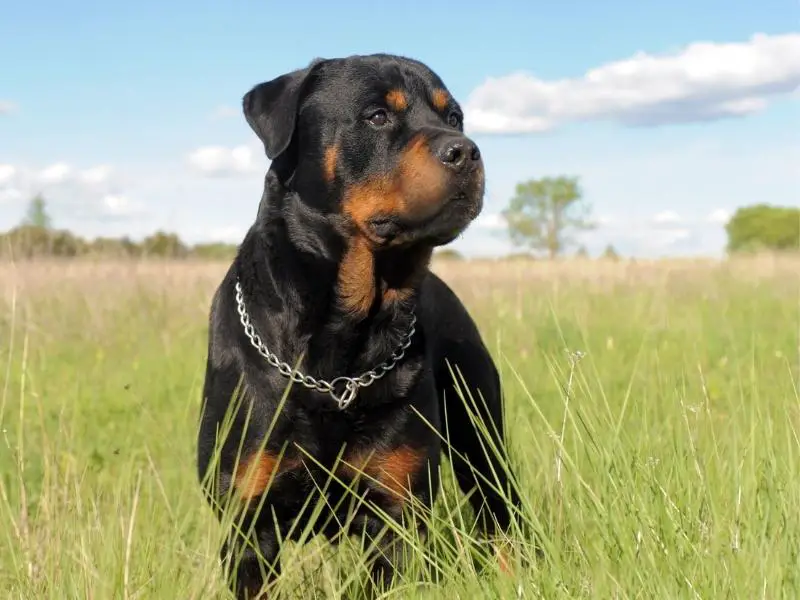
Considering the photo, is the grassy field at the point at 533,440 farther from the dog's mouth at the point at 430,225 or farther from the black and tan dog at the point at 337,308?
the dog's mouth at the point at 430,225

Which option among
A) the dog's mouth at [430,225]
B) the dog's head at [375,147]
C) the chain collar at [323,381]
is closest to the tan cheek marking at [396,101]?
the dog's head at [375,147]

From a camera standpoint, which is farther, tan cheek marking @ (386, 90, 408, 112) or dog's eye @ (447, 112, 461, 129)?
dog's eye @ (447, 112, 461, 129)

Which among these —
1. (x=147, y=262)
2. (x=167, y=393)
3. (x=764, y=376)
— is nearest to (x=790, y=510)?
(x=764, y=376)

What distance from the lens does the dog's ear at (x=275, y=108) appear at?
2939mm

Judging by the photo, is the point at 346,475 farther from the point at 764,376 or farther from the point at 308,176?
the point at 764,376

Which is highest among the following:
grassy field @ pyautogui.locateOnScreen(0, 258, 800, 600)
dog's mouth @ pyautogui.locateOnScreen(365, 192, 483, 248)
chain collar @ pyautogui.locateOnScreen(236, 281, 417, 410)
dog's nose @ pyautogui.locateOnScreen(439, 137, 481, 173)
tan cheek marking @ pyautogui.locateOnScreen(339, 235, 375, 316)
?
dog's nose @ pyautogui.locateOnScreen(439, 137, 481, 173)

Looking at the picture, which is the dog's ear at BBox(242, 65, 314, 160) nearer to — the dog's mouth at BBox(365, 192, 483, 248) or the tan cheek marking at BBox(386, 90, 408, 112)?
the tan cheek marking at BBox(386, 90, 408, 112)

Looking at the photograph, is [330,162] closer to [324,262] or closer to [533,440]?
[324,262]

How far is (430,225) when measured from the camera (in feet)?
9.00

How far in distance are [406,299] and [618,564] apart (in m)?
1.27

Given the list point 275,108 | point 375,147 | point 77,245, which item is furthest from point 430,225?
point 77,245

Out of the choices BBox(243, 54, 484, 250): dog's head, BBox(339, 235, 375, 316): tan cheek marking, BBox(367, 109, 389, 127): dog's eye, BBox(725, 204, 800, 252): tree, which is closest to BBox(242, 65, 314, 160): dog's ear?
BBox(243, 54, 484, 250): dog's head

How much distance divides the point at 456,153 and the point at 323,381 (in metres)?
0.84

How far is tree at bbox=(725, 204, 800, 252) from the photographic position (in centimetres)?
5947
